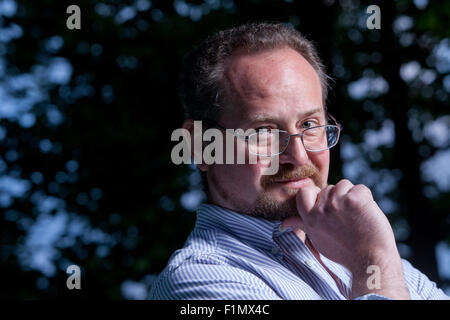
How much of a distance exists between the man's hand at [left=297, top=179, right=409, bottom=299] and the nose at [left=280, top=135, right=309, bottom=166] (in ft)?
A: 0.66

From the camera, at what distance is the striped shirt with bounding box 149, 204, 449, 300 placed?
178 centimetres

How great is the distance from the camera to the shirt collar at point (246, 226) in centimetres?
212

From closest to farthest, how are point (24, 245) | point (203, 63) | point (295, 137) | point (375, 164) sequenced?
point (295, 137) → point (203, 63) → point (24, 245) → point (375, 164)

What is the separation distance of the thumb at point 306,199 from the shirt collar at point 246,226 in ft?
0.66

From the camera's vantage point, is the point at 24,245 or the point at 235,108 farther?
the point at 24,245

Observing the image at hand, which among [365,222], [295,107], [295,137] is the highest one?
[295,107]

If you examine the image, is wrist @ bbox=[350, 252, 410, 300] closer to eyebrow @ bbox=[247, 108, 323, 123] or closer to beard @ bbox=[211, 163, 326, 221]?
beard @ bbox=[211, 163, 326, 221]

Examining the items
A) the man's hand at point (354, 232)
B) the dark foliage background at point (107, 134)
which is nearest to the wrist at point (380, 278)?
the man's hand at point (354, 232)

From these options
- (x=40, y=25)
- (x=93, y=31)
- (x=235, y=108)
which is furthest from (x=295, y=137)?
(x=40, y=25)

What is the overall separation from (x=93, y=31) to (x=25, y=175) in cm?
202

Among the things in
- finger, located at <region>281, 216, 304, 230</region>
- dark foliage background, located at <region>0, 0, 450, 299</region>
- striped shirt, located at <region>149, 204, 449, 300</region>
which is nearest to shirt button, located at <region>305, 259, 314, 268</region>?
striped shirt, located at <region>149, 204, 449, 300</region>

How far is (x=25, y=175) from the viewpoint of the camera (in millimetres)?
6289

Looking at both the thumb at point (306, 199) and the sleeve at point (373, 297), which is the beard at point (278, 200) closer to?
the thumb at point (306, 199)
